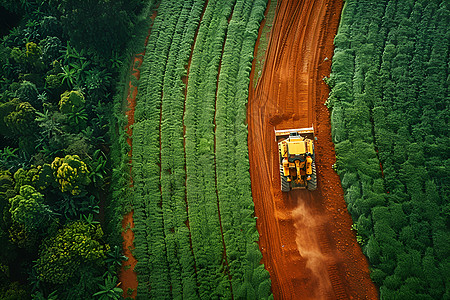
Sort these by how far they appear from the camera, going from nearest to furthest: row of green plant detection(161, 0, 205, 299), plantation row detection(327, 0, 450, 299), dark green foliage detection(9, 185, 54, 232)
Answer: plantation row detection(327, 0, 450, 299) < dark green foliage detection(9, 185, 54, 232) < row of green plant detection(161, 0, 205, 299)

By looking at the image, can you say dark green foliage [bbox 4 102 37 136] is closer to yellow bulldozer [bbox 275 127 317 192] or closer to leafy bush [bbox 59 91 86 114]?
leafy bush [bbox 59 91 86 114]

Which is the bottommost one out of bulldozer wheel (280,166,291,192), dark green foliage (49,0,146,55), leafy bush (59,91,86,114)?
bulldozer wheel (280,166,291,192)

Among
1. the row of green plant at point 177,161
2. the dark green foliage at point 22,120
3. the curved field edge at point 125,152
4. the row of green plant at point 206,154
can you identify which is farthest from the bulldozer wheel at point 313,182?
the dark green foliage at point 22,120

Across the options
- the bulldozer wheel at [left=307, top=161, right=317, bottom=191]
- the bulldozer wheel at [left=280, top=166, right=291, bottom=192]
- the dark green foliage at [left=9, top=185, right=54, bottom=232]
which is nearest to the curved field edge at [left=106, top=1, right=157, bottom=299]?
the dark green foliage at [left=9, top=185, right=54, bottom=232]

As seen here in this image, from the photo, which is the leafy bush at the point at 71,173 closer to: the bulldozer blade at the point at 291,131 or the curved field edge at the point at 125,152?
the curved field edge at the point at 125,152

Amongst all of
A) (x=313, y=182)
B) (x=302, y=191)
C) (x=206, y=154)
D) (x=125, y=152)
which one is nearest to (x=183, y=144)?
(x=206, y=154)

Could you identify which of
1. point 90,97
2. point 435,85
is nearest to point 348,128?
point 435,85
